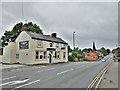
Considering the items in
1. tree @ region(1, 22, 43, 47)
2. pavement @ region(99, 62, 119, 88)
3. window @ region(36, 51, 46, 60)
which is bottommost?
pavement @ region(99, 62, 119, 88)

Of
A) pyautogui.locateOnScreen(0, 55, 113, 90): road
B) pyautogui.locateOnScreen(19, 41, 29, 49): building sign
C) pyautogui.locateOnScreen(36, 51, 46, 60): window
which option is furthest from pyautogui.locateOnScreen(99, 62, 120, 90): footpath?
pyautogui.locateOnScreen(19, 41, 29, 49): building sign

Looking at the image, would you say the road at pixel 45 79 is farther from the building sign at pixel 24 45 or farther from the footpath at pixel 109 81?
the building sign at pixel 24 45

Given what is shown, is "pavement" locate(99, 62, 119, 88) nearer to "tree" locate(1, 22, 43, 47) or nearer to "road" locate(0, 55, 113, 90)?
"road" locate(0, 55, 113, 90)

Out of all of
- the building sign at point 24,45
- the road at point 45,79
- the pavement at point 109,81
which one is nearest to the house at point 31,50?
the building sign at point 24,45

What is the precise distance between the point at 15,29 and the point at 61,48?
23.1 m

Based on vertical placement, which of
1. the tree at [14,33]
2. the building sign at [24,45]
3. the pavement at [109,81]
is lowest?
the pavement at [109,81]

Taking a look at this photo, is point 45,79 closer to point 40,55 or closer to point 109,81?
point 109,81

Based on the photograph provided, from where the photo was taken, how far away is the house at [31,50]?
42.4 m

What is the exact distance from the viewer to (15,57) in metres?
45.2

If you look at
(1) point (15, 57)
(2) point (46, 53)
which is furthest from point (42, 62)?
(1) point (15, 57)

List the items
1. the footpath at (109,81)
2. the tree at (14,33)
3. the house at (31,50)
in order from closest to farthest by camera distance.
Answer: the footpath at (109,81), the house at (31,50), the tree at (14,33)

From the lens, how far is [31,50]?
1661 inches

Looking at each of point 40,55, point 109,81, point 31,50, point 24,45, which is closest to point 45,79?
point 109,81

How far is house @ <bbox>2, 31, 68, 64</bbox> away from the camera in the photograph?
42.4 metres
